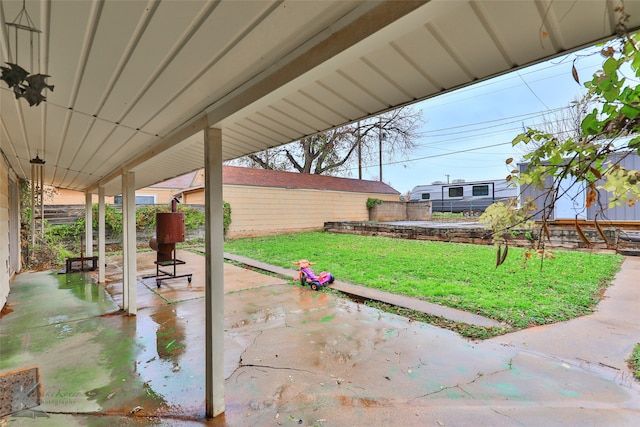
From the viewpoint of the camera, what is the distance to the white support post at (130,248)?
13.6 feet

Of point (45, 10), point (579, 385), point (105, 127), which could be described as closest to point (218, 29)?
point (45, 10)

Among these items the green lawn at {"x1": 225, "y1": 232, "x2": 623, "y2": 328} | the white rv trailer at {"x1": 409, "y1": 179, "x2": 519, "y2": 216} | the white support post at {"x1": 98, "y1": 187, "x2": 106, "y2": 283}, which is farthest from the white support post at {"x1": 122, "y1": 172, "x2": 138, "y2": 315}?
the white rv trailer at {"x1": 409, "y1": 179, "x2": 519, "y2": 216}

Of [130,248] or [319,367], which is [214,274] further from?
[130,248]

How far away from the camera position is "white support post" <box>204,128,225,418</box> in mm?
2158

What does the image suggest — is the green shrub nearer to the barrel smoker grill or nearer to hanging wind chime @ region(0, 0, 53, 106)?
the barrel smoker grill

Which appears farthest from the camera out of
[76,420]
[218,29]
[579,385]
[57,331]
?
[57,331]

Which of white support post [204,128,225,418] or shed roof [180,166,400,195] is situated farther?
shed roof [180,166,400,195]

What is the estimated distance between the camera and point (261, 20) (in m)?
1.10

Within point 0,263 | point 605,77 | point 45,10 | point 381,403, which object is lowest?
point 381,403

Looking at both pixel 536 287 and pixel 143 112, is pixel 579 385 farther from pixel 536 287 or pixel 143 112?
pixel 143 112

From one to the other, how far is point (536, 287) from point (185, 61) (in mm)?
5947

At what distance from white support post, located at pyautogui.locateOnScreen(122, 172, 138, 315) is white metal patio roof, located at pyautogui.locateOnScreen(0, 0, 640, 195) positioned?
206 cm

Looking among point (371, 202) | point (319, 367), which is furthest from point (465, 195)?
point (319, 367)

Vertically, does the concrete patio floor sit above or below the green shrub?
below
